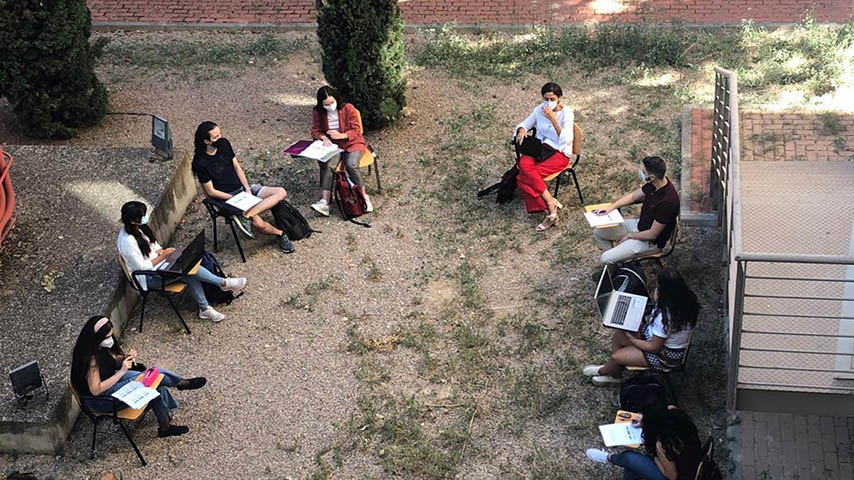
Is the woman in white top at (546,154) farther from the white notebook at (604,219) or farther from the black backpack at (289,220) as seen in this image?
the black backpack at (289,220)

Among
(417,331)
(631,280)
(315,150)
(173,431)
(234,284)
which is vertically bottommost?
(173,431)

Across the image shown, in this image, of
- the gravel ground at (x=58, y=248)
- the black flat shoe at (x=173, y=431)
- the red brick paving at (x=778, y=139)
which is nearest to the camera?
the black flat shoe at (x=173, y=431)

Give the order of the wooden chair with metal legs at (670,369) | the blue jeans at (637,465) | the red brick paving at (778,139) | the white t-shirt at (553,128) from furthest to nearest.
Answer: the red brick paving at (778,139)
the white t-shirt at (553,128)
the wooden chair with metal legs at (670,369)
the blue jeans at (637,465)

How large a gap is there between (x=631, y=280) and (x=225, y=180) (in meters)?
4.12

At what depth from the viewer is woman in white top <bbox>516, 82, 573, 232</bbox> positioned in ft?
32.7

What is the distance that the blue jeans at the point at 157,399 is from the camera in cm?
755

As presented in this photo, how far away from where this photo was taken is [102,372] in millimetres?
7570

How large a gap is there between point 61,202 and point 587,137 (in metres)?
5.80

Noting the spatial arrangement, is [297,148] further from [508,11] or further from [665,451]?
[508,11]

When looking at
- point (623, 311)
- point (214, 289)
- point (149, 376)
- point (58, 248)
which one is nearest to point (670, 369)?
point (623, 311)

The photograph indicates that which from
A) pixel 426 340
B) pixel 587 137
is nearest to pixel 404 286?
pixel 426 340

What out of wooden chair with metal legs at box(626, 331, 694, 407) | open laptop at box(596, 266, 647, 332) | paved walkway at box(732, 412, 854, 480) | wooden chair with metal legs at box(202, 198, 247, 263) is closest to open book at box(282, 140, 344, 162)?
wooden chair with metal legs at box(202, 198, 247, 263)

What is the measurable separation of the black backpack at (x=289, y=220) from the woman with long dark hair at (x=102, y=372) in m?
2.53

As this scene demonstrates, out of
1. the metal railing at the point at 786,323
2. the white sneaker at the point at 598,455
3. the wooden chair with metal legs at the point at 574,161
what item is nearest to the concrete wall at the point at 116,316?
the wooden chair with metal legs at the point at 574,161
